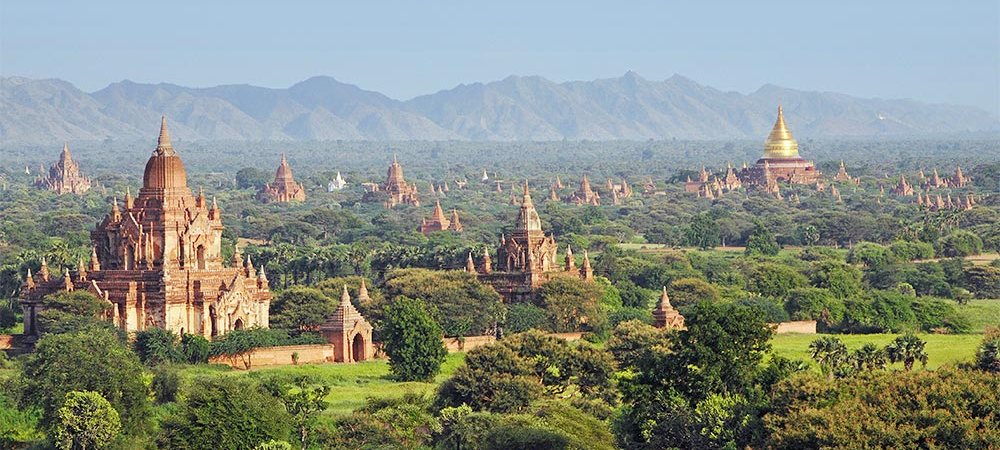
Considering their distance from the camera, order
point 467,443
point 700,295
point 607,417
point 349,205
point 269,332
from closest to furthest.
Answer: point 467,443, point 607,417, point 269,332, point 700,295, point 349,205

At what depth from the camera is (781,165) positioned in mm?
196000

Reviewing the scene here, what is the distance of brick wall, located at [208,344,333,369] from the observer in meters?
67.1

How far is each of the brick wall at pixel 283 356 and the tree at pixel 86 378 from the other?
38.2ft

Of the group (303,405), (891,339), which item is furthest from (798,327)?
(303,405)

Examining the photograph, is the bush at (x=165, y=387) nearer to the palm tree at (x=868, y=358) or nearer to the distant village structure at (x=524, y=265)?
the palm tree at (x=868, y=358)

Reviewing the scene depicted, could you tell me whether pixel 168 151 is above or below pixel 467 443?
above

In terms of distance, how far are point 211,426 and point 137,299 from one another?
848 inches

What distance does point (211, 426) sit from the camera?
1923 inches

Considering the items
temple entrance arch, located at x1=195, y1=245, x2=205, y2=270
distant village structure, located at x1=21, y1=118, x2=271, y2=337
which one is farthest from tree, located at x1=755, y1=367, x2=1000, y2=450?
temple entrance arch, located at x1=195, y1=245, x2=205, y2=270

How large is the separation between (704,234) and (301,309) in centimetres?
5625

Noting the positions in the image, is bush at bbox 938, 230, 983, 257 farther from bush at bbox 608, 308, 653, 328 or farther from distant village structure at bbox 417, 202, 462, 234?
distant village structure at bbox 417, 202, 462, 234

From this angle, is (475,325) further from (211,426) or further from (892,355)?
(211,426)

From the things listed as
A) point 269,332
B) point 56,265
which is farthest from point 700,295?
point 56,265

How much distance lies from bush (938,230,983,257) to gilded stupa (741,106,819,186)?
79.8 m
